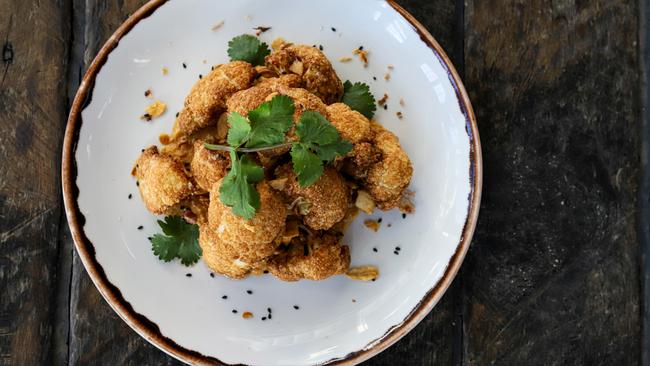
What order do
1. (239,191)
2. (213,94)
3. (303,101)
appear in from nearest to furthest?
(239,191)
(303,101)
(213,94)

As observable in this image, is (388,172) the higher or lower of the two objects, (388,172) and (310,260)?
the higher

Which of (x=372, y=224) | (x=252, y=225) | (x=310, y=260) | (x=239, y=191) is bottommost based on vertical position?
(x=372, y=224)

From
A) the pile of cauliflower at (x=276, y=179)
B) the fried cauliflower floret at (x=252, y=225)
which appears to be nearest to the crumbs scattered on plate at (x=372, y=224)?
the pile of cauliflower at (x=276, y=179)

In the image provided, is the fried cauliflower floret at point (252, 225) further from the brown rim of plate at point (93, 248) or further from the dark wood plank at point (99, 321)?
the dark wood plank at point (99, 321)

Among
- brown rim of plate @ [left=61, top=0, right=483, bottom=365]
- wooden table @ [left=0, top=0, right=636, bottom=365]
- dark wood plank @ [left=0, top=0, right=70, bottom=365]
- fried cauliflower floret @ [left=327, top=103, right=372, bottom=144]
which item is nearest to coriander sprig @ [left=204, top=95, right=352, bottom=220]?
fried cauliflower floret @ [left=327, top=103, right=372, bottom=144]

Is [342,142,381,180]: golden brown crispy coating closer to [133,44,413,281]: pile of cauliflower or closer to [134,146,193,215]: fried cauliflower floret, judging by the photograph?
[133,44,413,281]: pile of cauliflower

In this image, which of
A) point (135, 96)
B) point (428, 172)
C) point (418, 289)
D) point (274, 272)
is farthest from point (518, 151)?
point (135, 96)

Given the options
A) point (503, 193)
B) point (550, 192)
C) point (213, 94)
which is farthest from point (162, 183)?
point (550, 192)

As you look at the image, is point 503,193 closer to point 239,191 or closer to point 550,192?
point 550,192

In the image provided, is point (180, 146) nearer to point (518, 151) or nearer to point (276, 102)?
point (276, 102)
